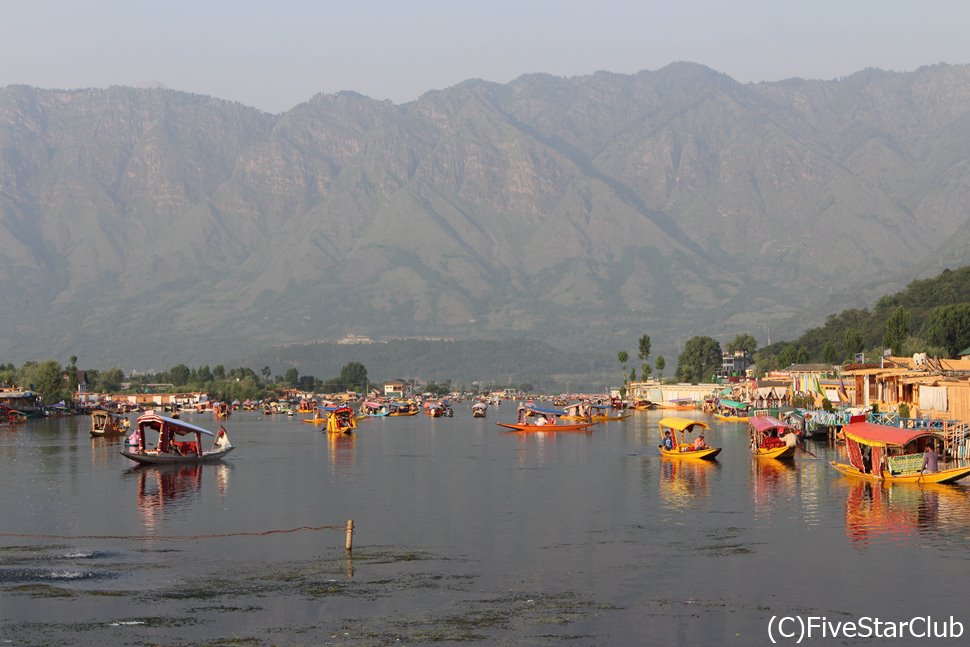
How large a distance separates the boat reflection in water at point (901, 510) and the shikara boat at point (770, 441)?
1044 inches

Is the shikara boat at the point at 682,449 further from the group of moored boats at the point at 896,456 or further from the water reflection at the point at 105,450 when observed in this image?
the water reflection at the point at 105,450

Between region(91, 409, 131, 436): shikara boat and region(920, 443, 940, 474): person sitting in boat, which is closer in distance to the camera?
region(920, 443, 940, 474): person sitting in boat

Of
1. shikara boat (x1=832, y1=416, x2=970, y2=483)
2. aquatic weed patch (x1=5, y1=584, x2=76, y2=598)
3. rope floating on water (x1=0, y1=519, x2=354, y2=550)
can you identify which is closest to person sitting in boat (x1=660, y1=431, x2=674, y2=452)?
shikara boat (x1=832, y1=416, x2=970, y2=483)

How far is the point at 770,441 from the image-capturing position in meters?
121

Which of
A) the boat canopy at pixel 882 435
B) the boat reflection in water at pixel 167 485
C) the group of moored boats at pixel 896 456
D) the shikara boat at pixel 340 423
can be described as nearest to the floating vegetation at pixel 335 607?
the boat reflection in water at pixel 167 485

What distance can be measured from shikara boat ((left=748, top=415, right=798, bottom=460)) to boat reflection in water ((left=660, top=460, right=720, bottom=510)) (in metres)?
5.74

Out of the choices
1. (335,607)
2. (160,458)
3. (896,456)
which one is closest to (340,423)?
(160,458)

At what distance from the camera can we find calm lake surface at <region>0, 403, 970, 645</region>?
161 feet

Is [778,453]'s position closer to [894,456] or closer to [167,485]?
[894,456]

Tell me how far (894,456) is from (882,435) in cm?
159

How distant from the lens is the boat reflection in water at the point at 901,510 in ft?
225

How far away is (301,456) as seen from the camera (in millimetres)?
135750

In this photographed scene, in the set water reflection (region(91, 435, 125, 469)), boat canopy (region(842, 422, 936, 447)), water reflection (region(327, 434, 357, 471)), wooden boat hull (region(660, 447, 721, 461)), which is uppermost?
boat canopy (region(842, 422, 936, 447))

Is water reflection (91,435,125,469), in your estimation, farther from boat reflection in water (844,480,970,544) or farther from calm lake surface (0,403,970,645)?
boat reflection in water (844,480,970,544)
